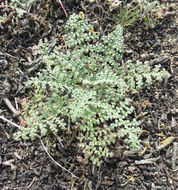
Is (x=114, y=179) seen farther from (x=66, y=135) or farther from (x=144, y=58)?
(x=144, y=58)

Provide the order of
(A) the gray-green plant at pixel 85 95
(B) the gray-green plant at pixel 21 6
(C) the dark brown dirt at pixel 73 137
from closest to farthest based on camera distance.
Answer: (A) the gray-green plant at pixel 85 95, (C) the dark brown dirt at pixel 73 137, (B) the gray-green plant at pixel 21 6

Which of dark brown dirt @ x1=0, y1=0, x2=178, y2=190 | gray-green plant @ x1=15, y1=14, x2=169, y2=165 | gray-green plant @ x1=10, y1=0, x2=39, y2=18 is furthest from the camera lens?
gray-green plant @ x1=10, y1=0, x2=39, y2=18

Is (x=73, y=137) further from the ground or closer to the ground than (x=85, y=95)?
closer to the ground

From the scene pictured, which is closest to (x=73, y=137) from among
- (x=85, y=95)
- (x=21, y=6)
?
(x=85, y=95)

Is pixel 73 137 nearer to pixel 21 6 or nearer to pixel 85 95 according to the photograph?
pixel 85 95

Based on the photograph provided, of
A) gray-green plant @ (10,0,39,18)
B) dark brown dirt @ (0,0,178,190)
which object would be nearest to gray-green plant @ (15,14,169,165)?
dark brown dirt @ (0,0,178,190)

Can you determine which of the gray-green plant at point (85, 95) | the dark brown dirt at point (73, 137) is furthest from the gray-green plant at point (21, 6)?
the gray-green plant at point (85, 95)

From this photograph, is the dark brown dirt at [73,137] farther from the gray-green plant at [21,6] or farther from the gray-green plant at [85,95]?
the gray-green plant at [85,95]

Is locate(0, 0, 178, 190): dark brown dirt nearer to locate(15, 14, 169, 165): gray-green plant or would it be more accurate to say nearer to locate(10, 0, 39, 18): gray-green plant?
locate(10, 0, 39, 18): gray-green plant

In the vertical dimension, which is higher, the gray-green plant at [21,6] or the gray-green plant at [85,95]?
the gray-green plant at [21,6]
